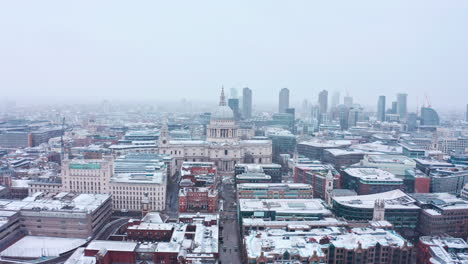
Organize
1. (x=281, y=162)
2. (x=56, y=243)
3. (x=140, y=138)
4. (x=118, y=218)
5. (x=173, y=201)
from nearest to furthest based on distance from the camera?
(x=56, y=243), (x=118, y=218), (x=173, y=201), (x=281, y=162), (x=140, y=138)

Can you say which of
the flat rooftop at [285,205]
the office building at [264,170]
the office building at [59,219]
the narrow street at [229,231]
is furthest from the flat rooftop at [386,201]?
the office building at [59,219]

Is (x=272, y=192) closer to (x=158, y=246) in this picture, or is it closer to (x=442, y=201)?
(x=158, y=246)

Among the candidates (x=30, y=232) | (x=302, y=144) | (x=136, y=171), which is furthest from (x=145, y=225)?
(x=302, y=144)

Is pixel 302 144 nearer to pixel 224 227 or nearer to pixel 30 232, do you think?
pixel 224 227

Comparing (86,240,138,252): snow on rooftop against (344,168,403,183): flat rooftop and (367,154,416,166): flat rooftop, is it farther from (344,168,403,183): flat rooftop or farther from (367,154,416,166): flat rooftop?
(367,154,416,166): flat rooftop

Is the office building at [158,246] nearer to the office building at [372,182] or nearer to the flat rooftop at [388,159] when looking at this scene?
the office building at [372,182]
